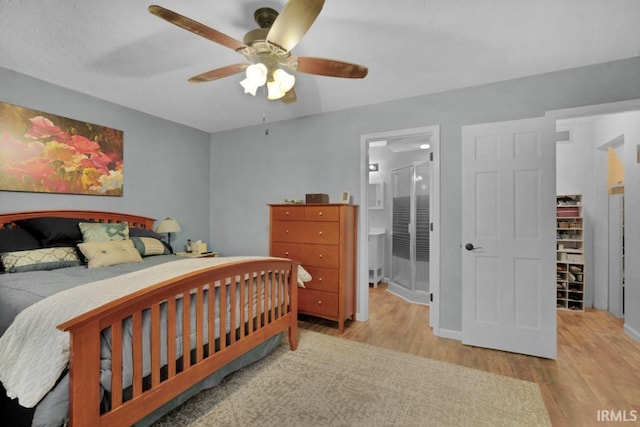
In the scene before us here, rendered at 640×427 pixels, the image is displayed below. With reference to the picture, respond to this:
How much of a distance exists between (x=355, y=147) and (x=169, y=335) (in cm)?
273

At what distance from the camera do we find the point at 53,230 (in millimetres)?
2627

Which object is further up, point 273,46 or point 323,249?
point 273,46

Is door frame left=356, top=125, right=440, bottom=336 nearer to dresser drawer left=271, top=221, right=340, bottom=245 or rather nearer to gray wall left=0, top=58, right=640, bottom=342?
gray wall left=0, top=58, right=640, bottom=342

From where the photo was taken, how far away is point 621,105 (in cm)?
238

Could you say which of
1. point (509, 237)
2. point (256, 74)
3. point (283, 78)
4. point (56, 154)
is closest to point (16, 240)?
point (56, 154)

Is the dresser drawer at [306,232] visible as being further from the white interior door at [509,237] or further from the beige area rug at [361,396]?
the white interior door at [509,237]

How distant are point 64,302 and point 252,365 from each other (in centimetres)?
138

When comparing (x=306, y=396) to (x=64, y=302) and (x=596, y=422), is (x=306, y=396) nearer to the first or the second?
(x=64, y=302)

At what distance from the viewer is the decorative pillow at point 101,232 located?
8.94 ft

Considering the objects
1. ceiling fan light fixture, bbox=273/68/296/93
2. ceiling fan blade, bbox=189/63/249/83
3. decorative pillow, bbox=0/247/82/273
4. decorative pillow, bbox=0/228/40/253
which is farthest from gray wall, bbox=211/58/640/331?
decorative pillow, bbox=0/228/40/253

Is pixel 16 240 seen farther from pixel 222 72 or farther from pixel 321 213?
pixel 321 213

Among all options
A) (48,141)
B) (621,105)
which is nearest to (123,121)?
(48,141)

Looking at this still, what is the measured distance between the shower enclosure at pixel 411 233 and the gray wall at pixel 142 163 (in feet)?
10.4

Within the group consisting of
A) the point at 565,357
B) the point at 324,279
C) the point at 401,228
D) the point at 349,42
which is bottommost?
the point at 565,357
